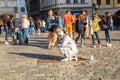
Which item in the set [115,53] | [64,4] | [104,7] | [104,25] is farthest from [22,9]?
[115,53]

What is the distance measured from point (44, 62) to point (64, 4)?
177 ft

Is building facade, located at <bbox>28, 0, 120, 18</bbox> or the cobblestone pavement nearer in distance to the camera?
the cobblestone pavement

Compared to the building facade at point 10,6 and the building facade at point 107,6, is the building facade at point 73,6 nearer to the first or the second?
the building facade at point 107,6

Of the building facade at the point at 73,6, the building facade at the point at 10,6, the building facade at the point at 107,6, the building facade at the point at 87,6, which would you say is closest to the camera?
the building facade at the point at 10,6

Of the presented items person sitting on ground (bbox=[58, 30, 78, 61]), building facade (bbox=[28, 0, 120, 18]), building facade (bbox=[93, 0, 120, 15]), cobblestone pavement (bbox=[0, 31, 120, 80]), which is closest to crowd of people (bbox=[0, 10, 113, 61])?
person sitting on ground (bbox=[58, 30, 78, 61])

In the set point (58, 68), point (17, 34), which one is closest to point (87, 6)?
point (17, 34)

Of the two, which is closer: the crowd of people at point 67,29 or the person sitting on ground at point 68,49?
the person sitting on ground at point 68,49

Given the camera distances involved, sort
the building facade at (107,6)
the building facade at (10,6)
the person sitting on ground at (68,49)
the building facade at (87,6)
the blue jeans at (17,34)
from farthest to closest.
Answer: the building facade at (107,6) → the building facade at (87,6) → the building facade at (10,6) → the blue jeans at (17,34) → the person sitting on ground at (68,49)

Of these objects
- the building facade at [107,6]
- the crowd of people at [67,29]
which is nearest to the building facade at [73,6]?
the building facade at [107,6]

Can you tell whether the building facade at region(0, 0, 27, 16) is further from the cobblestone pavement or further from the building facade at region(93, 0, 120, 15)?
the cobblestone pavement

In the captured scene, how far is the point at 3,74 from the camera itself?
10.8 meters

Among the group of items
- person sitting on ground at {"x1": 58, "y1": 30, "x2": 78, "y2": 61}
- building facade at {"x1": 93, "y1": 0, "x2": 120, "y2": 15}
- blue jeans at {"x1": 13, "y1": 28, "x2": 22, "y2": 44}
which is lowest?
building facade at {"x1": 93, "y1": 0, "x2": 120, "y2": 15}

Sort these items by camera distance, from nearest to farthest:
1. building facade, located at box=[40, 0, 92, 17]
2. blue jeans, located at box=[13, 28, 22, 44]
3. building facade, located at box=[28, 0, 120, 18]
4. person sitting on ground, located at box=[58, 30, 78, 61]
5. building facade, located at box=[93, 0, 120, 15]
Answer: person sitting on ground, located at box=[58, 30, 78, 61]
blue jeans, located at box=[13, 28, 22, 44]
building facade, located at box=[28, 0, 120, 18]
building facade, located at box=[40, 0, 92, 17]
building facade, located at box=[93, 0, 120, 15]

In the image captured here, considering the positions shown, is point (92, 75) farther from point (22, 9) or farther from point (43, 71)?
point (22, 9)
